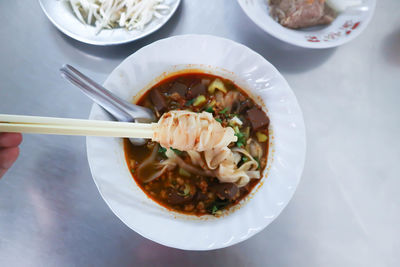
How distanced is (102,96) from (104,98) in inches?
0.6

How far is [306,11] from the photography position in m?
2.12

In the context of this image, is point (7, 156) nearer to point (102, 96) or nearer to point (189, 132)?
point (102, 96)

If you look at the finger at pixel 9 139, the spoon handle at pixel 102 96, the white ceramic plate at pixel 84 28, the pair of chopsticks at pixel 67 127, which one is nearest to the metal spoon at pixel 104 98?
the spoon handle at pixel 102 96

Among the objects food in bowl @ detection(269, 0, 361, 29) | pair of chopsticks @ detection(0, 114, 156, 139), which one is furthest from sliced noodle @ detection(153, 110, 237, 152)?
food in bowl @ detection(269, 0, 361, 29)

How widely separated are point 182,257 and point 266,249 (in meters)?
0.60

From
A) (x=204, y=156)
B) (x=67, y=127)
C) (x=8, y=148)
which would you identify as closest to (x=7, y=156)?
(x=8, y=148)

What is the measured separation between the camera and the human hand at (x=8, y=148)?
1.68 meters

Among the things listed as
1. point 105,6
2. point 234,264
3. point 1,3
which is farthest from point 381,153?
point 1,3

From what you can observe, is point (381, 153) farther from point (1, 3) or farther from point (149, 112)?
point (1, 3)

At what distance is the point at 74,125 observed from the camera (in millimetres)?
1370

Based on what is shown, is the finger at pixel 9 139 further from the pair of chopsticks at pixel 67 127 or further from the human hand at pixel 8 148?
the pair of chopsticks at pixel 67 127

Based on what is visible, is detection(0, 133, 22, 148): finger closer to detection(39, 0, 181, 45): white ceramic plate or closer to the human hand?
the human hand

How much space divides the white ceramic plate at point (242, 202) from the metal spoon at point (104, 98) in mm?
69

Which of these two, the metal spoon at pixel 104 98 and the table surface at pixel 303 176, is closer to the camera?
the metal spoon at pixel 104 98
